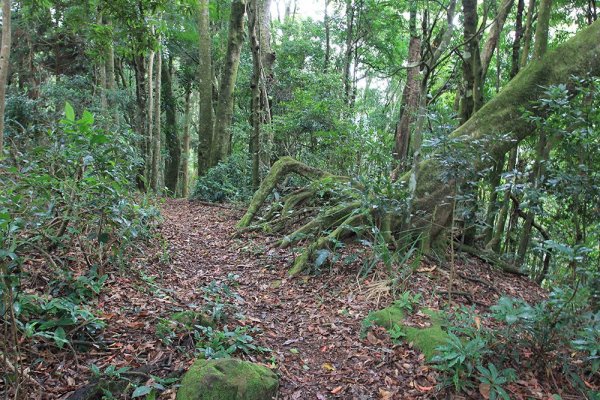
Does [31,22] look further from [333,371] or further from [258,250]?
[333,371]

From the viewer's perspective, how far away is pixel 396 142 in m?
11.9

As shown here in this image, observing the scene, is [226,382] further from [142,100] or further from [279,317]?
[142,100]

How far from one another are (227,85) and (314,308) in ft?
31.3

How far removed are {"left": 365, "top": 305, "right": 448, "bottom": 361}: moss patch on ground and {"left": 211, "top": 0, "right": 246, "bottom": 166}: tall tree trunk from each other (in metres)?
9.34

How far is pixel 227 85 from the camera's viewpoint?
41.9 feet

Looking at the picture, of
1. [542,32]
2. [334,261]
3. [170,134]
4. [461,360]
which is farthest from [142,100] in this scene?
[461,360]

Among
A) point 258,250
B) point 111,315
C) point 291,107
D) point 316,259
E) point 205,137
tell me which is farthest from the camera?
point 205,137

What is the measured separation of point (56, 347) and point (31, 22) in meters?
15.8

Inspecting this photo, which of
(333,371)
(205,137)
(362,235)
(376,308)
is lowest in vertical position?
(333,371)

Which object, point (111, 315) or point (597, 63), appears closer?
point (111, 315)

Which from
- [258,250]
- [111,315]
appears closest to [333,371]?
[111,315]

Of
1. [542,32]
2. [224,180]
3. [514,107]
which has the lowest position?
[224,180]

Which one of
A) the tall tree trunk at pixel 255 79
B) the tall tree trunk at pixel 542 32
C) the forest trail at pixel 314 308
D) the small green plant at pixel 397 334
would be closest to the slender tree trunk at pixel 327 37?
the tall tree trunk at pixel 255 79

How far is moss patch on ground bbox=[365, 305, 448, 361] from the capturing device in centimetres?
373
